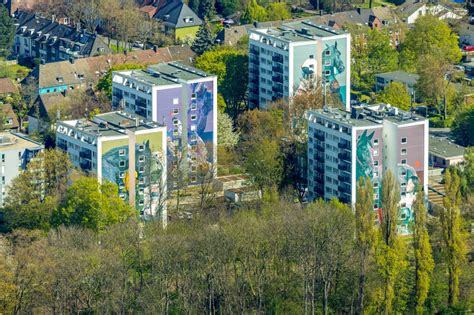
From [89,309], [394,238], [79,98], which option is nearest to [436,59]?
[79,98]

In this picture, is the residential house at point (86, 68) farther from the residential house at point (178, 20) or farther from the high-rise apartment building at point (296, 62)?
the high-rise apartment building at point (296, 62)

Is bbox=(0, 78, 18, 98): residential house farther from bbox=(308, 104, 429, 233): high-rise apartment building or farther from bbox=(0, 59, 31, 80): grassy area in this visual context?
bbox=(308, 104, 429, 233): high-rise apartment building

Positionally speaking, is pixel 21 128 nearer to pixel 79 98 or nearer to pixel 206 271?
pixel 79 98

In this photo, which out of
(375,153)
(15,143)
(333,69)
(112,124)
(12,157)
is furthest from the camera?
(333,69)

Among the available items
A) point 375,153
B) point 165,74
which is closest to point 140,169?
point 165,74

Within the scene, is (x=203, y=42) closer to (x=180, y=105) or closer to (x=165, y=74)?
(x=165, y=74)

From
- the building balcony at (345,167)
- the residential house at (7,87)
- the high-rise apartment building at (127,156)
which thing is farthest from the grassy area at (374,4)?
the high-rise apartment building at (127,156)
